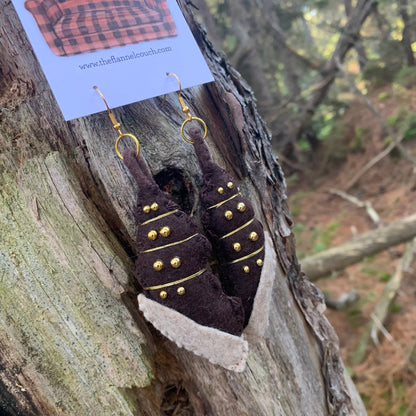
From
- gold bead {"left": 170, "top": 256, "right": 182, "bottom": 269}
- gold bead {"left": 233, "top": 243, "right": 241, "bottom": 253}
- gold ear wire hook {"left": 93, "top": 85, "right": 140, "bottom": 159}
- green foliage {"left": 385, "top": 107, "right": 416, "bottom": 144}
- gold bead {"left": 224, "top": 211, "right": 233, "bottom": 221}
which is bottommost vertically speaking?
green foliage {"left": 385, "top": 107, "right": 416, "bottom": 144}

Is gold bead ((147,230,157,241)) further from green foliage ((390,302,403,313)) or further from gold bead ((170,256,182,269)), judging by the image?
green foliage ((390,302,403,313))

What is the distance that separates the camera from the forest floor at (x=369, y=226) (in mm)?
2750

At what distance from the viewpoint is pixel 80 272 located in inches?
35.3

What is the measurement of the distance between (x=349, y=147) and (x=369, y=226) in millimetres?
2345

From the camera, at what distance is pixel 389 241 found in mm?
3607

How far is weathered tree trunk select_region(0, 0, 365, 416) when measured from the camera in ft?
2.91

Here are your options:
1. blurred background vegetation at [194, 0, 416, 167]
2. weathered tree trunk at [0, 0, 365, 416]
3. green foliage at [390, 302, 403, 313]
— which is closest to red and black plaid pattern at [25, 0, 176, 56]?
weathered tree trunk at [0, 0, 365, 416]

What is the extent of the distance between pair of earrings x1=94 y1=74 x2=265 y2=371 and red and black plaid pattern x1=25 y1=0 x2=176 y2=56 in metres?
0.18

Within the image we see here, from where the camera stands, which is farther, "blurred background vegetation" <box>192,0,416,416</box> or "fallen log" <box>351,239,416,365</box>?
"blurred background vegetation" <box>192,0,416,416</box>

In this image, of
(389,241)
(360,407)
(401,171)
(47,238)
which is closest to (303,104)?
(401,171)

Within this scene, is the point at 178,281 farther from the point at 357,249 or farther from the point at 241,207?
the point at 357,249

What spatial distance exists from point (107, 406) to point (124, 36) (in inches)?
37.3

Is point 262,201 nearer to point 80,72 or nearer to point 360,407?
point 80,72

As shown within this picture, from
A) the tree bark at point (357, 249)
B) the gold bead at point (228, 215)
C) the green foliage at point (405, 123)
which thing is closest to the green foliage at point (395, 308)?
the tree bark at point (357, 249)
